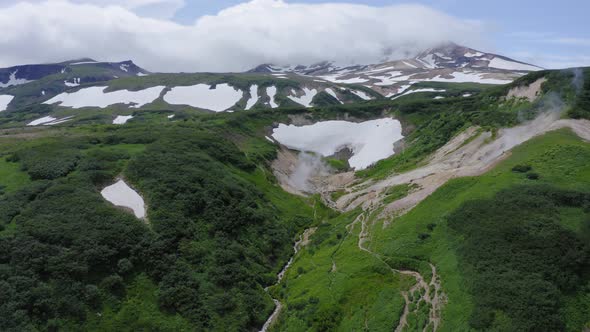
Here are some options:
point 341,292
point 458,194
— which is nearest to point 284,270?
point 341,292

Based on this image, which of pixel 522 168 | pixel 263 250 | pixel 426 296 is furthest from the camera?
pixel 263 250

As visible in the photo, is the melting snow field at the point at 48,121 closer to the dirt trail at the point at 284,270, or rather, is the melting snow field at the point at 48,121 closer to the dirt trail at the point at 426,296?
the dirt trail at the point at 284,270

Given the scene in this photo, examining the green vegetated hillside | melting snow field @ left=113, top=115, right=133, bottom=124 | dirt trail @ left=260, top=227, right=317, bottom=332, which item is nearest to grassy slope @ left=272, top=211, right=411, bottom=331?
the green vegetated hillside

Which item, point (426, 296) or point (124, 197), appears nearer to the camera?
point (426, 296)

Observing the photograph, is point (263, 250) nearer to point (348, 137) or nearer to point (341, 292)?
point (341, 292)

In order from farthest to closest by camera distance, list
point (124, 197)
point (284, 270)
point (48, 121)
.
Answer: point (48, 121), point (284, 270), point (124, 197)

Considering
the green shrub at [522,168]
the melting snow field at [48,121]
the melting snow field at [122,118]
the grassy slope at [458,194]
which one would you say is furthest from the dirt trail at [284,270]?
the melting snow field at [48,121]

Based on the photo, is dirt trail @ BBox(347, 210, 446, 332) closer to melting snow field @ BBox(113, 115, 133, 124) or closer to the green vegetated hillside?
the green vegetated hillside
